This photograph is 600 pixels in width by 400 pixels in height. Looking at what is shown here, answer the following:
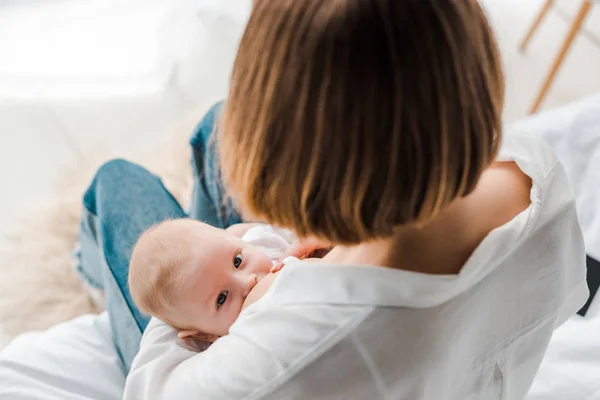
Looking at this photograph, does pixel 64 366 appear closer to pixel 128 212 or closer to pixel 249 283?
pixel 128 212

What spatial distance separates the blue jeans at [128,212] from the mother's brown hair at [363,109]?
0.45m

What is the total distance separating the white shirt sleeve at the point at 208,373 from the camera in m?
0.49

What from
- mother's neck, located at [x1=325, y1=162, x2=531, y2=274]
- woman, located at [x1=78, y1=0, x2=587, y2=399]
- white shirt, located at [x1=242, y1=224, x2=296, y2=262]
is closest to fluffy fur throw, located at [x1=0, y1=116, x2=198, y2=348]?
white shirt, located at [x1=242, y1=224, x2=296, y2=262]

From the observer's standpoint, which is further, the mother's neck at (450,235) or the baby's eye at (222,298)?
the baby's eye at (222,298)

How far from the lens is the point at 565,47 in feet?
4.97

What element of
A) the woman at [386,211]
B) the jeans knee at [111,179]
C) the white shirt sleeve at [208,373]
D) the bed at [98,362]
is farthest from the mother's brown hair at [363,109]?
the jeans knee at [111,179]

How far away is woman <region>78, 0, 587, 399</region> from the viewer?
398 mm

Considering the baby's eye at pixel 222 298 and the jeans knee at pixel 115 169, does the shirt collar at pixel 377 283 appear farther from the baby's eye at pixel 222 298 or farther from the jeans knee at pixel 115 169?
the jeans knee at pixel 115 169

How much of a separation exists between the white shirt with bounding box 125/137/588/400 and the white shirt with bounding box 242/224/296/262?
0.84 ft

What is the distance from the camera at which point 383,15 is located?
0.38 m

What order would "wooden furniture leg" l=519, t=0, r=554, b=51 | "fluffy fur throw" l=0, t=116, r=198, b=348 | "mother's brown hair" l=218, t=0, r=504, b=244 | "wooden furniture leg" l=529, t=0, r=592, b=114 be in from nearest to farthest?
"mother's brown hair" l=218, t=0, r=504, b=244 → "fluffy fur throw" l=0, t=116, r=198, b=348 → "wooden furniture leg" l=529, t=0, r=592, b=114 → "wooden furniture leg" l=519, t=0, r=554, b=51

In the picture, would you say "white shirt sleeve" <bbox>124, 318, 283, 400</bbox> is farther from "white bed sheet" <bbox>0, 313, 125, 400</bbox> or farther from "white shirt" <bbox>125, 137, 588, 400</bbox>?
"white bed sheet" <bbox>0, 313, 125, 400</bbox>

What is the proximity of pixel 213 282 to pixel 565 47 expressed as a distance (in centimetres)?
117

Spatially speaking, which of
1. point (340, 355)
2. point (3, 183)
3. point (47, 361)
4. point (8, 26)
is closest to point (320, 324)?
point (340, 355)
